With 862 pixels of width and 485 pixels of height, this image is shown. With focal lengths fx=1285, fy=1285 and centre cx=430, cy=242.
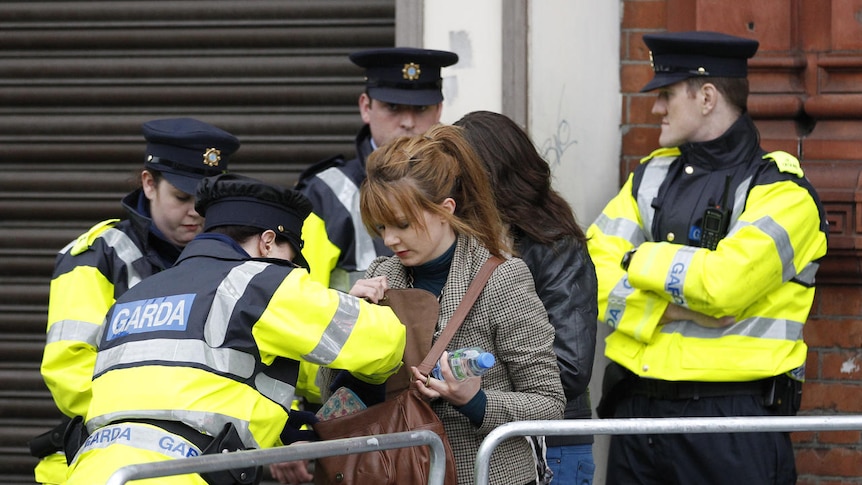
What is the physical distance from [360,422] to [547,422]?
51 cm

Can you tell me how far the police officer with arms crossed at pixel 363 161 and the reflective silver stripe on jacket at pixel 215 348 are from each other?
4.43ft

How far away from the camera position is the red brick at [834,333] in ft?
16.9

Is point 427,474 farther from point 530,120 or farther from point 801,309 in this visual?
point 530,120

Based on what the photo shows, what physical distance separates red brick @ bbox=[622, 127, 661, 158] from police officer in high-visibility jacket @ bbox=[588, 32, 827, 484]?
678 millimetres

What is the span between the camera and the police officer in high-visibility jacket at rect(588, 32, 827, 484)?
4383mm

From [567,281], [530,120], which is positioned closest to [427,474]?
[567,281]

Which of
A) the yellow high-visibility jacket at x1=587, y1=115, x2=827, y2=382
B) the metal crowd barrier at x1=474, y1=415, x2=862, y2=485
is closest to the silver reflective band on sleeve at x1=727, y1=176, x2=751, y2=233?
the yellow high-visibility jacket at x1=587, y1=115, x2=827, y2=382

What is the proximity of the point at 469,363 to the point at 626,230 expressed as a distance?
5.67ft

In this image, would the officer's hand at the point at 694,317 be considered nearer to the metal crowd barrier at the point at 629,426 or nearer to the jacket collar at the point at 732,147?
the jacket collar at the point at 732,147

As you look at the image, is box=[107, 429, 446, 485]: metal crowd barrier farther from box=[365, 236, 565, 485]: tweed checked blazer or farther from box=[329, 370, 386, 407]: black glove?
box=[329, 370, 386, 407]: black glove

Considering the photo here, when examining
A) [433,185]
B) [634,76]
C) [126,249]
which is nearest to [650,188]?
[634,76]

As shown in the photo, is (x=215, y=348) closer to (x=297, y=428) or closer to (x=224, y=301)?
(x=224, y=301)

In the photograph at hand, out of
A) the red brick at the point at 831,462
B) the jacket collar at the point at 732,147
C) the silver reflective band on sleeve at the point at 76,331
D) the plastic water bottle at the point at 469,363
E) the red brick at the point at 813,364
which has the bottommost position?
the red brick at the point at 831,462

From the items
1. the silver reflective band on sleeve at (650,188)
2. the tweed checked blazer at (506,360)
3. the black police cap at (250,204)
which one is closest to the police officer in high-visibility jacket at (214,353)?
the black police cap at (250,204)
